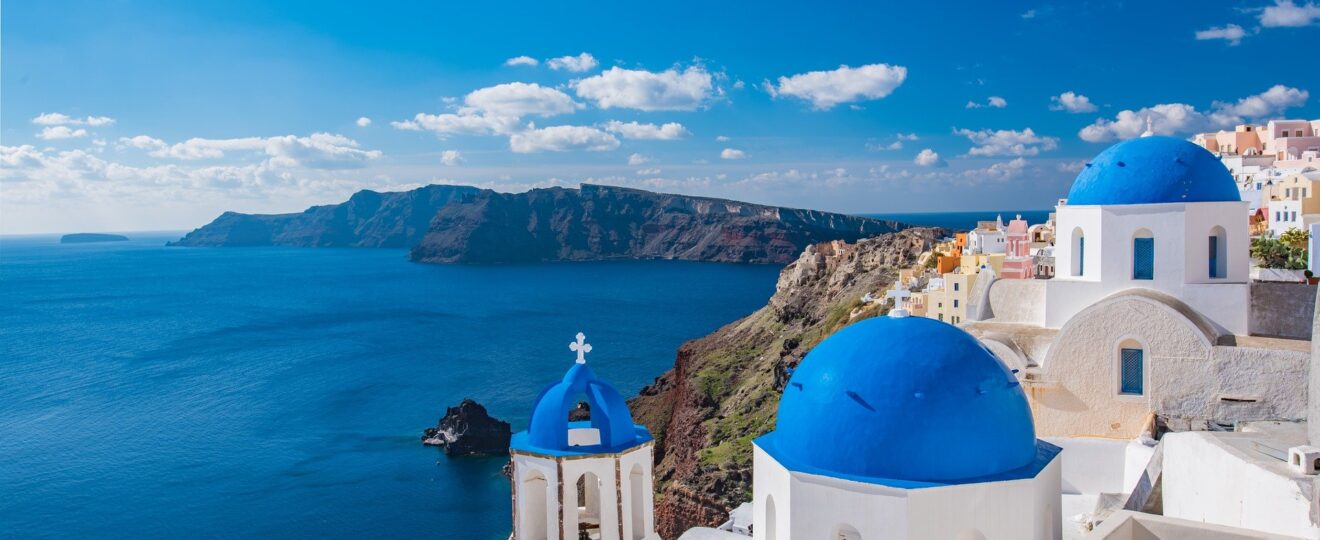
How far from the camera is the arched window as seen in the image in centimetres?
1405

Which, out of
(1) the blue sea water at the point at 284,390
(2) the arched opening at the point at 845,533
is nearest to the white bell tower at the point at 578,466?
(2) the arched opening at the point at 845,533

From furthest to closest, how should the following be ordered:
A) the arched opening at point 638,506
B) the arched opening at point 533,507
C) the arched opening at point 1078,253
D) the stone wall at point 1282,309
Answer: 1. the arched opening at point 1078,253
2. the stone wall at point 1282,309
3. the arched opening at point 638,506
4. the arched opening at point 533,507

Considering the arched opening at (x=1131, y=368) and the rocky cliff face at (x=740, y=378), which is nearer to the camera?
the arched opening at (x=1131, y=368)

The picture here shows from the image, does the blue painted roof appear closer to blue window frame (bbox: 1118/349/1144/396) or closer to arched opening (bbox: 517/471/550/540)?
arched opening (bbox: 517/471/550/540)

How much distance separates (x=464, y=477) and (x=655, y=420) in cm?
1068

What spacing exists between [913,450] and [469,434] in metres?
37.6

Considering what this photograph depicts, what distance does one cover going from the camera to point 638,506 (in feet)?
35.2

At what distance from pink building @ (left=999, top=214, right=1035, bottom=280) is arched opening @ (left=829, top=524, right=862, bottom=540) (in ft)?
68.7

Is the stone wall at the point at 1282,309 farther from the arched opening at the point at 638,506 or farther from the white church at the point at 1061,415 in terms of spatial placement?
the arched opening at the point at 638,506

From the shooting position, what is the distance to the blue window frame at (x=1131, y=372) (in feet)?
42.9

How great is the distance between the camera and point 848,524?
8.02 metres

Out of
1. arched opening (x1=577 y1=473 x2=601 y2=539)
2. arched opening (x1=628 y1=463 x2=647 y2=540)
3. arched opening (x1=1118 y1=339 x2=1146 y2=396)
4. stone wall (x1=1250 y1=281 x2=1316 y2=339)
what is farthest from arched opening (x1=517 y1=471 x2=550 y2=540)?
stone wall (x1=1250 y1=281 x2=1316 y2=339)

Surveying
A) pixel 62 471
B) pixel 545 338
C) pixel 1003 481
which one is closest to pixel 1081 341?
pixel 1003 481

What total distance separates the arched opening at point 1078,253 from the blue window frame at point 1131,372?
1.53m
